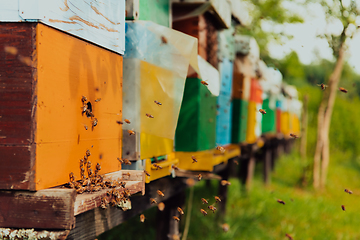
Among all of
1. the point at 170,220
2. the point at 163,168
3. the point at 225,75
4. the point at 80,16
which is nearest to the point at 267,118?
the point at 225,75

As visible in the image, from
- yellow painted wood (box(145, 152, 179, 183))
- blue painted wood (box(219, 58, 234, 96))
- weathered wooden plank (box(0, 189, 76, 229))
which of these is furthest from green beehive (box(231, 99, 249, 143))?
weathered wooden plank (box(0, 189, 76, 229))

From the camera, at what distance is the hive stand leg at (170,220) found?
4167 mm

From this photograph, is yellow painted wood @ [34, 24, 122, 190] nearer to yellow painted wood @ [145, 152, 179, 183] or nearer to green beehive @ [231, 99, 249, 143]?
yellow painted wood @ [145, 152, 179, 183]

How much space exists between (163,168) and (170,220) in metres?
1.54

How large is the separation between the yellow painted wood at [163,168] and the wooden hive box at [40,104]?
736 mm

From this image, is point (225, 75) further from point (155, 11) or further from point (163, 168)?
point (163, 168)

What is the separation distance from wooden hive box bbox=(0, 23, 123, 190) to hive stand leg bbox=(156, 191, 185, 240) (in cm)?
241

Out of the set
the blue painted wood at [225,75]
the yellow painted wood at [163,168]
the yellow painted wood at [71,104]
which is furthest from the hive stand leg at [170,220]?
the yellow painted wood at [71,104]

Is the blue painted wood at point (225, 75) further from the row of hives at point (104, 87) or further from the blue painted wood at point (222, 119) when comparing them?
the row of hives at point (104, 87)

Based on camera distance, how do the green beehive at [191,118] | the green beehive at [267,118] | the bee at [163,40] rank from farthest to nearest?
the green beehive at [267,118] → the green beehive at [191,118] → the bee at [163,40]

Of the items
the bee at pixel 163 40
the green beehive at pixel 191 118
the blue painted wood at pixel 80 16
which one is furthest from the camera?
the green beehive at pixel 191 118

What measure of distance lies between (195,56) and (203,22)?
87cm

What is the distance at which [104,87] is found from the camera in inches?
83.3

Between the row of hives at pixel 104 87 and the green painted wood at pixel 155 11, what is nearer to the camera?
the row of hives at pixel 104 87
